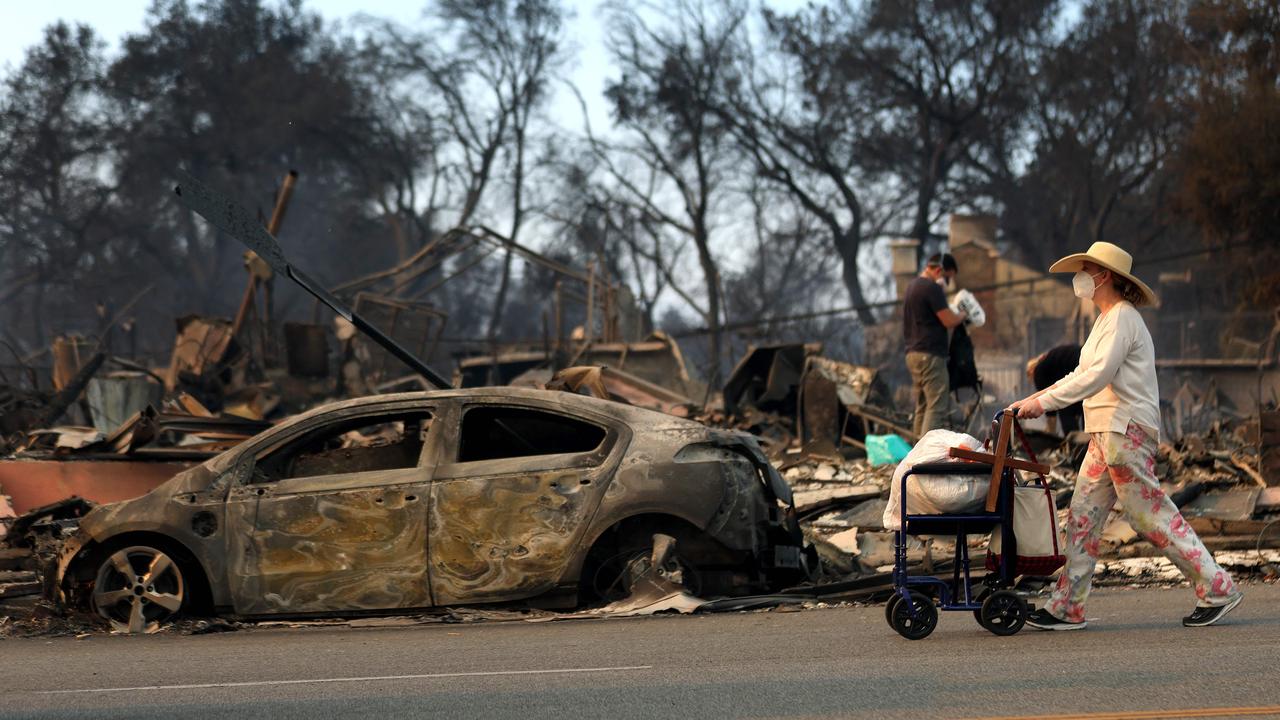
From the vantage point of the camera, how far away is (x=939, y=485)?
7840mm

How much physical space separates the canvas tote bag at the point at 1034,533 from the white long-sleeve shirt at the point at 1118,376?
46cm

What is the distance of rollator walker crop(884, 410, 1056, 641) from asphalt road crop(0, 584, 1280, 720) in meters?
0.13

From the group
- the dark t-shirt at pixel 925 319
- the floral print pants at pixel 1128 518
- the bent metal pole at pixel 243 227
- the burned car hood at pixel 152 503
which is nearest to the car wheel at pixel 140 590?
the burned car hood at pixel 152 503

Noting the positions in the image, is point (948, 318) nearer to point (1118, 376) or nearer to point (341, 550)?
point (1118, 376)

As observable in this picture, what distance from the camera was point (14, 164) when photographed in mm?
54625

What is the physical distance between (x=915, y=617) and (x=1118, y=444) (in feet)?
4.47

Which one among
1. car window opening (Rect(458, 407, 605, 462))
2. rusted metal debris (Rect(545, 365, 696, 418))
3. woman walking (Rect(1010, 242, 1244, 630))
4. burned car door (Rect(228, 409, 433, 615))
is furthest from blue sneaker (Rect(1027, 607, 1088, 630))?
rusted metal debris (Rect(545, 365, 696, 418))

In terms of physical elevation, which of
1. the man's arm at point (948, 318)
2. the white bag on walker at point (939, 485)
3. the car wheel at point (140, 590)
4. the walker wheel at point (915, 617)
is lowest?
the walker wheel at point (915, 617)

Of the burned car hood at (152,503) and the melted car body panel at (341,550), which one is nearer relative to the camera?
the melted car body panel at (341,550)

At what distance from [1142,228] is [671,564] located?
4608 cm

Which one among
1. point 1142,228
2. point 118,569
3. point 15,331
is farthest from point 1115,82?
point 118,569

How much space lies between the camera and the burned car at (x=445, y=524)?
9.48 metres

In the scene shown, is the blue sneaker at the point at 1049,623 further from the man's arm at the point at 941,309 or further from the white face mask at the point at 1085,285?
the man's arm at the point at 941,309

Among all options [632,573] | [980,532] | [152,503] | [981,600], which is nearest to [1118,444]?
[980,532]
